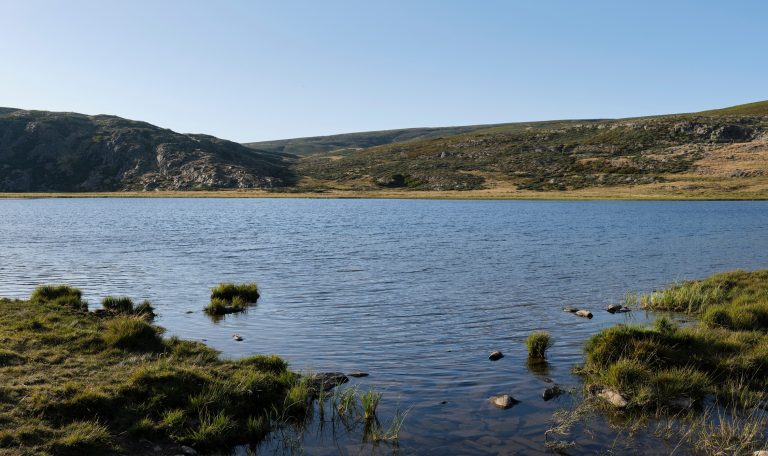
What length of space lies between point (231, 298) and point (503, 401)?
666 inches

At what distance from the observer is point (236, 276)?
35188 mm

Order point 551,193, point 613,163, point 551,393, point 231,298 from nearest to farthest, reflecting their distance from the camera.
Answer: point 551,393 < point 231,298 < point 551,193 < point 613,163

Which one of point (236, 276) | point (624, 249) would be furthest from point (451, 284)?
point (624, 249)

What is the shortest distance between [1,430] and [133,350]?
6068 mm

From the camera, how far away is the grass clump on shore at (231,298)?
25.6m

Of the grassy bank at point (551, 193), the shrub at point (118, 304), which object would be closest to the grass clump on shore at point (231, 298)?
the shrub at point (118, 304)

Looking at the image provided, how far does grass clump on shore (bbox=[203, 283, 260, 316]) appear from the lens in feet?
84.1

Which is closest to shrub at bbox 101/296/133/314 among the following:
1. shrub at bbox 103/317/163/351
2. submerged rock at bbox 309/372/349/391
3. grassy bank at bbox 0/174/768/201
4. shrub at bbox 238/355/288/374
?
shrub at bbox 103/317/163/351

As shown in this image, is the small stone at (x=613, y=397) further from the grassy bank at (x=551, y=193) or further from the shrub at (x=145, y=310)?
the grassy bank at (x=551, y=193)

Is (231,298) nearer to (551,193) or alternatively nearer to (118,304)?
(118,304)

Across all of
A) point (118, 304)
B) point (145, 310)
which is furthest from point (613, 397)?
point (118, 304)

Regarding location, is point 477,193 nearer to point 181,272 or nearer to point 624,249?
point 624,249

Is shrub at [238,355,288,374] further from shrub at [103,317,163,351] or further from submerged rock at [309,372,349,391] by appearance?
shrub at [103,317,163,351]

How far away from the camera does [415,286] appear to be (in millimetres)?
31688
